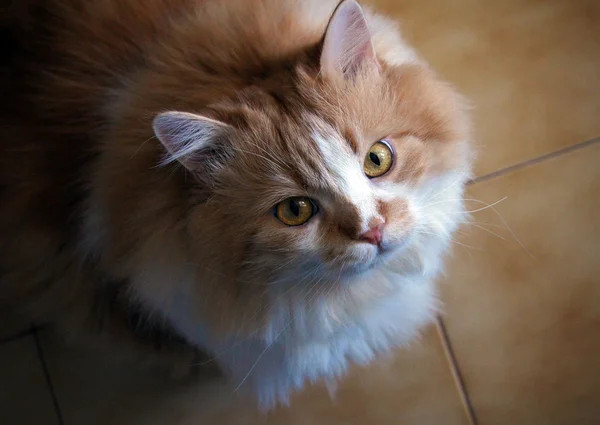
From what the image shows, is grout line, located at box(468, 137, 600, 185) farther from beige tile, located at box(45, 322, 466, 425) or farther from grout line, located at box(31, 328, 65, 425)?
grout line, located at box(31, 328, 65, 425)

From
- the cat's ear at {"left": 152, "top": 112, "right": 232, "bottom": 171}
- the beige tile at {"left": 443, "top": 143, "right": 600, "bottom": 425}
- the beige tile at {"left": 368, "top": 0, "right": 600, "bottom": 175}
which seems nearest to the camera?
the cat's ear at {"left": 152, "top": 112, "right": 232, "bottom": 171}

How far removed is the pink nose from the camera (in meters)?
0.75

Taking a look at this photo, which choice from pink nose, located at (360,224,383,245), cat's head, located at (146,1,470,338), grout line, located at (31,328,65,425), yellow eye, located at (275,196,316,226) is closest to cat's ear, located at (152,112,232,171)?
cat's head, located at (146,1,470,338)

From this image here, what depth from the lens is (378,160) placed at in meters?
0.78

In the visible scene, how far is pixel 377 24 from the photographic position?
3.05 feet

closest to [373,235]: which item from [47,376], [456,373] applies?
[456,373]

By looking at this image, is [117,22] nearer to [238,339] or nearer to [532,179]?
[238,339]

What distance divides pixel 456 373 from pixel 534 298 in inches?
10.9

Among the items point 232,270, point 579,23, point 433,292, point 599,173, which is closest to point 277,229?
point 232,270

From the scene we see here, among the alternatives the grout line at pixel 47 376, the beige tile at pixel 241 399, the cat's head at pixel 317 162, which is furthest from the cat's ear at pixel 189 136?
the grout line at pixel 47 376

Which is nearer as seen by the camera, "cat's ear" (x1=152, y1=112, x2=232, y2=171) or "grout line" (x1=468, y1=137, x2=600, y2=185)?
"cat's ear" (x1=152, y1=112, x2=232, y2=171)

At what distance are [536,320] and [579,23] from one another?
816mm

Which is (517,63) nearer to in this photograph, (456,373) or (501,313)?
(501,313)

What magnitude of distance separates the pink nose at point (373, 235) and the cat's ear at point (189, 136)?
24cm
